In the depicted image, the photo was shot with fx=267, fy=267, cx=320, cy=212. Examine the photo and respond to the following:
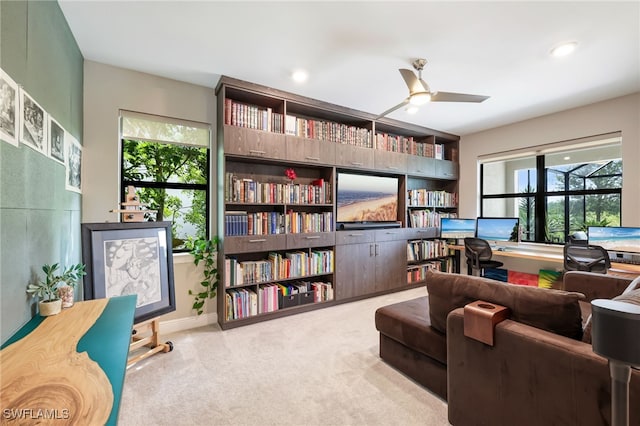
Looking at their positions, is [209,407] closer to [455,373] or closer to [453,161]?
[455,373]

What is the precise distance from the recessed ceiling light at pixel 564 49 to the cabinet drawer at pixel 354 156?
2.05 m

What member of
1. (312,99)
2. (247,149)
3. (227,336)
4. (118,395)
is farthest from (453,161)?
(118,395)

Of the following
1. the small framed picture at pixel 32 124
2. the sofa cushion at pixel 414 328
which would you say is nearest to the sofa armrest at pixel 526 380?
the sofa cushion at pixel 414 328

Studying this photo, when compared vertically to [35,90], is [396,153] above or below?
above

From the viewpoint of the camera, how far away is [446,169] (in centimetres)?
480

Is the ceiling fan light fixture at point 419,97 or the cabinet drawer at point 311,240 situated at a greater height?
the ceiling fan light fixture at point 419,97

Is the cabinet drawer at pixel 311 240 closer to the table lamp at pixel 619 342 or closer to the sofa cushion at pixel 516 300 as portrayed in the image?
the sofa cushion at pixel 516 300

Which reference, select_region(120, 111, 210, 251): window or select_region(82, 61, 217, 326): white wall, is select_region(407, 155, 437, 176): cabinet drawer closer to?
select_region(120, 111, 210, 251): window

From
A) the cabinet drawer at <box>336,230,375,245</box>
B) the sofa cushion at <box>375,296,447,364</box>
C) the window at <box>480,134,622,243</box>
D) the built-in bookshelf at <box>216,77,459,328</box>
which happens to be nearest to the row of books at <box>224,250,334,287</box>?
the built-in bookshelf at <box>216,77,459,328</box>

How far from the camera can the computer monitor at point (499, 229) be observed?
4055mm

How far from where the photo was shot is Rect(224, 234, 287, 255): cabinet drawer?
281cm

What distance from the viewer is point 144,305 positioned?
2180 millimetres

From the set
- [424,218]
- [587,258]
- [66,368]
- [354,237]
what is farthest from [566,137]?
[66,368]

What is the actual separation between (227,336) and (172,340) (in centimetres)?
51
